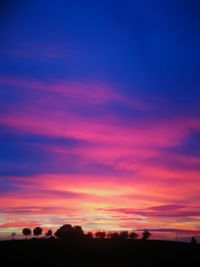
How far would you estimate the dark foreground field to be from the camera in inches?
3917

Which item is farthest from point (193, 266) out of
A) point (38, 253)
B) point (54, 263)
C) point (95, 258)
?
point (38, 253)

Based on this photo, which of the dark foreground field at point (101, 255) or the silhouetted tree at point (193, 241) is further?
the silhouetted tree at point (193, 241)

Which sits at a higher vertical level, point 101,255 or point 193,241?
point 101,255

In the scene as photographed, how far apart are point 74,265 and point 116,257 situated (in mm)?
18228

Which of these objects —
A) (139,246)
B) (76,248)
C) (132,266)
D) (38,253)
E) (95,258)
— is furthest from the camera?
(139,246)

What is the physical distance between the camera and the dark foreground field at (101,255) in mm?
99500

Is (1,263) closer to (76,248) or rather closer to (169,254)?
(76,248)

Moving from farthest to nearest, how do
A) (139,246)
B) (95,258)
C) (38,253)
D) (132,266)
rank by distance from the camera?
(139,246)
(38,253)
(95,258)
(132,266)

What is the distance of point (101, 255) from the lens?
113 m

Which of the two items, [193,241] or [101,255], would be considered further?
[193,241]

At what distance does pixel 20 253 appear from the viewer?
116062 millimetres

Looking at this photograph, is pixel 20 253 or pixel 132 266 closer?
pixel 132 266

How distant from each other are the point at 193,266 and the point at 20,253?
5418 centimetres

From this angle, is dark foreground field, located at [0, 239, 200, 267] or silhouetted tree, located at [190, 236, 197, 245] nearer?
dark foreground field, located at [0, 239, 200, 267]
